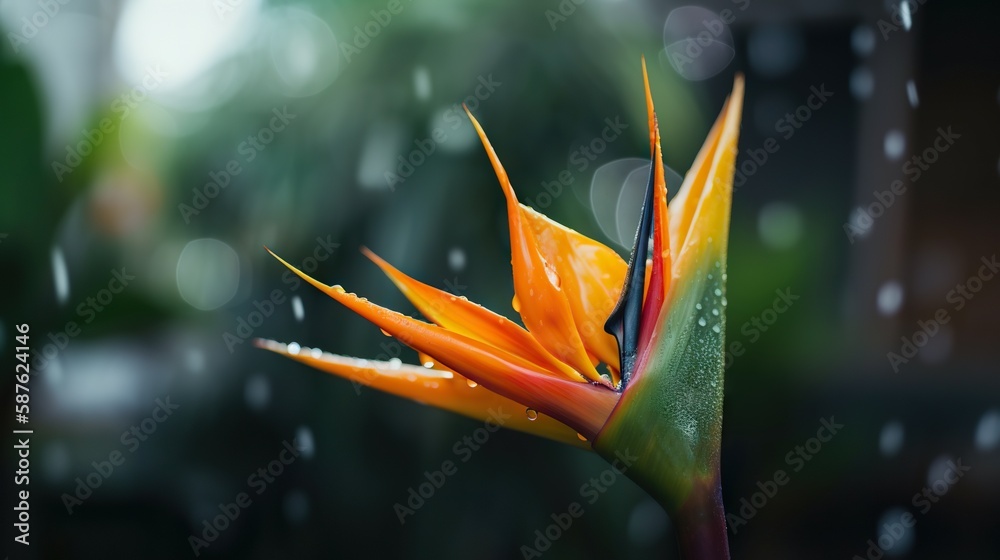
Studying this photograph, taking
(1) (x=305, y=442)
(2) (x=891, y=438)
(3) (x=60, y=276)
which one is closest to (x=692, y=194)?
(1) (x=305, y=442)

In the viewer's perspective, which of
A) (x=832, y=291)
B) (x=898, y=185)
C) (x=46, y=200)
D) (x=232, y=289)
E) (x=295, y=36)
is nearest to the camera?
(x=46, y=200)

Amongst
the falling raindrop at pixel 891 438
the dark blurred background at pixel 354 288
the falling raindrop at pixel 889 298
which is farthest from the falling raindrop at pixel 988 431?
the falling raindrop at pixel 889 298

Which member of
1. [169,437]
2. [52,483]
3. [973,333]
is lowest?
[52,483]

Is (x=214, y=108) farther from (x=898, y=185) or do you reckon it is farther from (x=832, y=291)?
(x=898, y=185)

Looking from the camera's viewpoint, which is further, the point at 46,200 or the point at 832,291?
the point at 832,291

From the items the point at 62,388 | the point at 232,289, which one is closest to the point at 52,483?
the point at 62,388

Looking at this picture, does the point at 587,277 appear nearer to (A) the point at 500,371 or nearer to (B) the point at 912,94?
(A) the point at 500,371

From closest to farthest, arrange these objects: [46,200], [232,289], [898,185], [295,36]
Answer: [46,200], [295,36], [232,289], [898,185]

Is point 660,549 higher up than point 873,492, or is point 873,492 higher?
point 873,492
